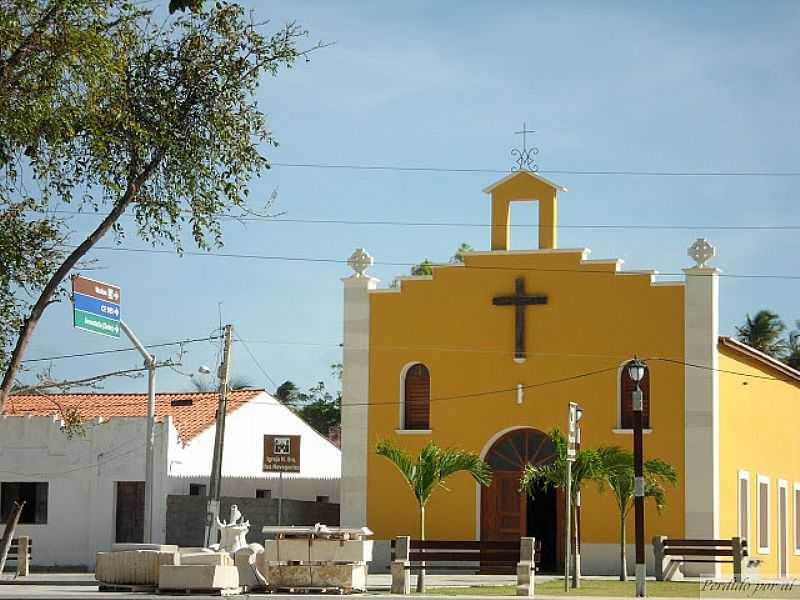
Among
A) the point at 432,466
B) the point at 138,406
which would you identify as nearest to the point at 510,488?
the point at 432,466

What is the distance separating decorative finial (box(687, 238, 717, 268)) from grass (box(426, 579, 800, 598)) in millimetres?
7666

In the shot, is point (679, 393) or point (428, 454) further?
point (679, 393)

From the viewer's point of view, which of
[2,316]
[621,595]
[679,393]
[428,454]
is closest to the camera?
[2,316]

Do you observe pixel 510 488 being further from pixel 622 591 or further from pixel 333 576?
pixel 333 576

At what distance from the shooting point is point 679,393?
34.8 metres

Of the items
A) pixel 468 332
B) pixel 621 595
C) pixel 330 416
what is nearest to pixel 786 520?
pixel 468 332

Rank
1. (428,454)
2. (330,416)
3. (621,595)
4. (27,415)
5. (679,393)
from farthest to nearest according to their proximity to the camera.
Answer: (330,416) < (27,415) < (679,393) < (428,454) < (621,595)

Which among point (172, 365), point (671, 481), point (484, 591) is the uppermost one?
point (172, 365)

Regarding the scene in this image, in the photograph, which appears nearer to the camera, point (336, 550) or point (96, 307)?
point (336, 550)

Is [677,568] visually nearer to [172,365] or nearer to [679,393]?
[679,393]

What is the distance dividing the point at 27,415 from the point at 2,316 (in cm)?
2051

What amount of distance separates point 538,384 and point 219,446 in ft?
25.0

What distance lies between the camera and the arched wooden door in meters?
35.9

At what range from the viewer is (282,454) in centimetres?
3669
